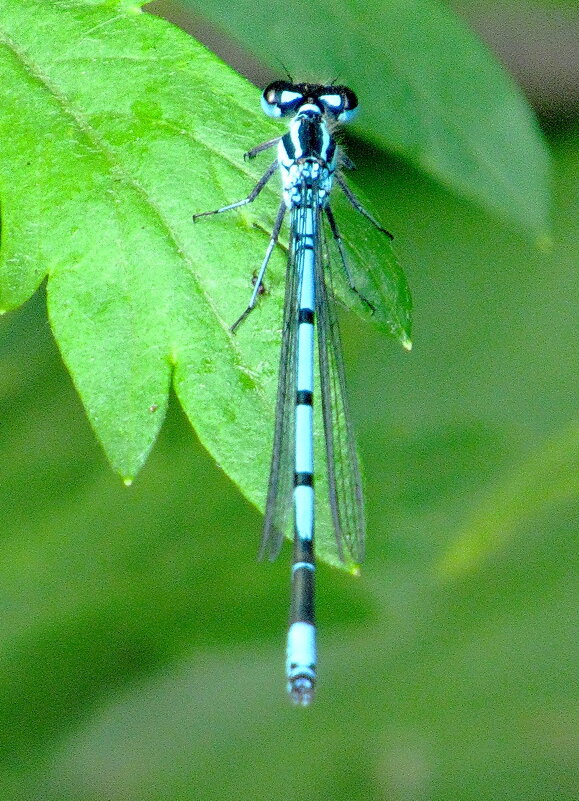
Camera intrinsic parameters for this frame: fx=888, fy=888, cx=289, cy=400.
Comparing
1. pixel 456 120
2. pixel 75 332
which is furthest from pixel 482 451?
pixel 75 332

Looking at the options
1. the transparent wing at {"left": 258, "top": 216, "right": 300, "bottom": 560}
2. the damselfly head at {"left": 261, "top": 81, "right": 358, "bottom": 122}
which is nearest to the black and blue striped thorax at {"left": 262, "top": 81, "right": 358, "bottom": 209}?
the damselfly head at {"left": 261, "top": 81, "right": 358, "bottom": 122}

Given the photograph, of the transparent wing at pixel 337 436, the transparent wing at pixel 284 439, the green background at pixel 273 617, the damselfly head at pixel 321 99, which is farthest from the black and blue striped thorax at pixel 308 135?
the green background at pixel 273 617

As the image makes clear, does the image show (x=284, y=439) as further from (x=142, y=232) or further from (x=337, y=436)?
(x=142, y=232)

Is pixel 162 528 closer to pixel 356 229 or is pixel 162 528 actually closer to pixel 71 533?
pixel 71 533

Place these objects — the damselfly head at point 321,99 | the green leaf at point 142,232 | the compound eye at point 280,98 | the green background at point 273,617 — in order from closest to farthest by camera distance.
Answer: the green leaf at point 142,232 → the compound eye at point 280,98 → the damselfly head at point 321,99 → the green background at point 273,617

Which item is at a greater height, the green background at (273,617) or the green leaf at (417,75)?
the green leaf at (417,75)

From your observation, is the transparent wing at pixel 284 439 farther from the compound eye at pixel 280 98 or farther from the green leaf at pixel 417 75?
the green leaf at pixel 417 75

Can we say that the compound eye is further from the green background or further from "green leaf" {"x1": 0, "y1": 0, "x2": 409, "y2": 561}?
the green background
